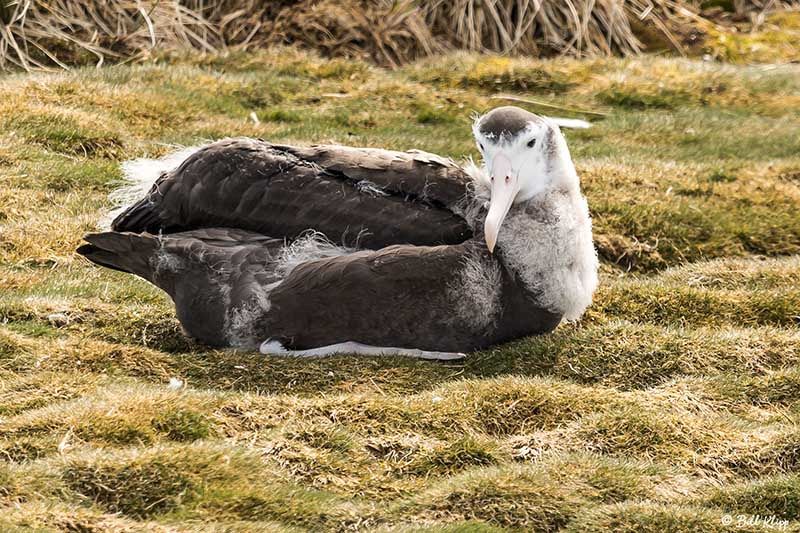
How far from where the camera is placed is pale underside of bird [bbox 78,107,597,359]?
21.7 ft

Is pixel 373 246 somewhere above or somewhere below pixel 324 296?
above

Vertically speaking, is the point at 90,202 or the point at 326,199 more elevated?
the point at 326,199

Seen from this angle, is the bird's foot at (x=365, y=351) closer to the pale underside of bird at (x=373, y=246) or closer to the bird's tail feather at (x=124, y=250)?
the pale underside of bird at (x=373, y=246)

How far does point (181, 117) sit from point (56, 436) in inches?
240

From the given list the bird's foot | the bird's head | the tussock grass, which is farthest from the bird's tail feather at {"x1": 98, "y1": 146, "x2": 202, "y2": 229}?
the tussock grass

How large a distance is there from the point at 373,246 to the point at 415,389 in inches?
35.1

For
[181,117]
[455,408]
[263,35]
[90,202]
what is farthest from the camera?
[263,35]

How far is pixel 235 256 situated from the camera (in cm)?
693

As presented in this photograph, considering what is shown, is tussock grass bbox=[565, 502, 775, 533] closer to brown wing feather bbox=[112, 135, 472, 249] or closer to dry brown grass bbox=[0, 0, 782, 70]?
brown wing feather bbox=[112, 135, 472, 249]

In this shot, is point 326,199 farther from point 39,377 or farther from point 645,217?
point 645,217

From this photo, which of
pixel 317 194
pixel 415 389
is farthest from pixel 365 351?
pixel 317 194

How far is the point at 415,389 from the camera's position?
6402 mm

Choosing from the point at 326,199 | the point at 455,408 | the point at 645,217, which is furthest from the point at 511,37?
the point at 455,408

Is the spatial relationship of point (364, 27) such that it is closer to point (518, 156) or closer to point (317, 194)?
point (317, 194)
